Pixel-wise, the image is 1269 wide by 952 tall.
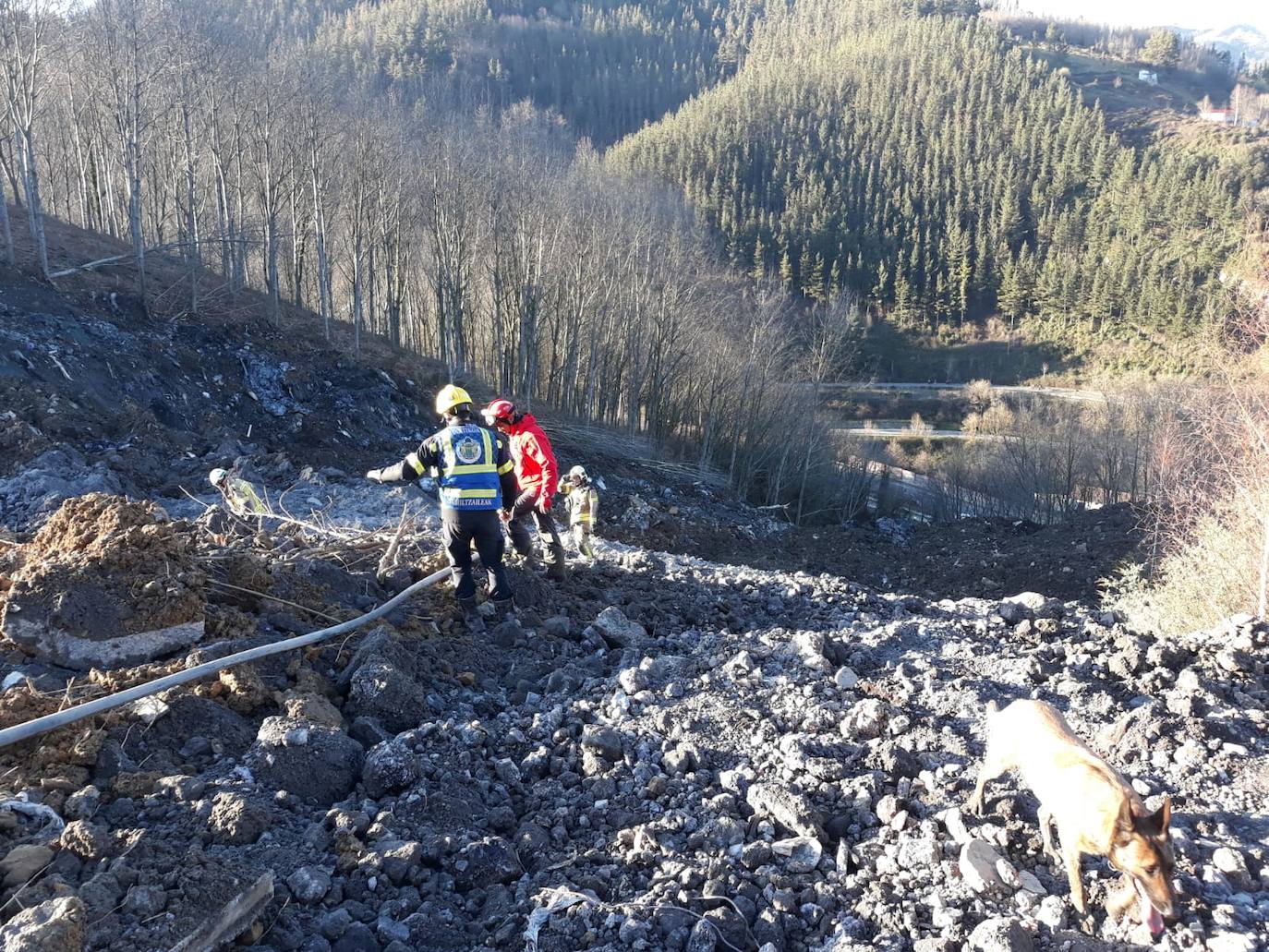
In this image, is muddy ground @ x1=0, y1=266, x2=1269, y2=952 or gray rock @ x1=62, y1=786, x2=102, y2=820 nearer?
muddy ground @ x1=0, y1=266, x2=1269, y2=952

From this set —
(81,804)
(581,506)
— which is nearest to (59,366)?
(581,506)

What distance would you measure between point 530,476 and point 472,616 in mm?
1678

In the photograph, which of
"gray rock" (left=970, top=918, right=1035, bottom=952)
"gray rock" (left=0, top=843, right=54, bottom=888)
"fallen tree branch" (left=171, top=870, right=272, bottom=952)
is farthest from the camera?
"gray rock" (left=0, top=843, right=54, bottom=888)

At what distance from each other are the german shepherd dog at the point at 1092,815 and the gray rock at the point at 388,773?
9.46ft

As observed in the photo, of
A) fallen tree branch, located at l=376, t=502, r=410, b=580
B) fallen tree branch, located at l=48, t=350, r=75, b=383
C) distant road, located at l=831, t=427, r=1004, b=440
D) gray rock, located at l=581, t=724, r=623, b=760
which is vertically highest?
gray rock, located at l=581, t=724, r=623, b=760

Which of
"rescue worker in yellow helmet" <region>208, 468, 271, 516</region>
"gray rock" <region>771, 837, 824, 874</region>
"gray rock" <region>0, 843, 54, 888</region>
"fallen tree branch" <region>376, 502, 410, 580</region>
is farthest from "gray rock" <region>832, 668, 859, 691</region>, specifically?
"rescue worker in yellow helmet" <region>208, 468, 271, 516</region>

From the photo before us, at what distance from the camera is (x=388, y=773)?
4.21 m

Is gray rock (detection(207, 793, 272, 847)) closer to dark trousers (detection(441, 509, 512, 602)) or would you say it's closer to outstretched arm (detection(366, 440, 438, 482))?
outstretched arm (detection(366, 440, 438, 482))

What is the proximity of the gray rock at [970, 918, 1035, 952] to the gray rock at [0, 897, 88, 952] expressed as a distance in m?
3.21

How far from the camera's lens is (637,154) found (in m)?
82.6

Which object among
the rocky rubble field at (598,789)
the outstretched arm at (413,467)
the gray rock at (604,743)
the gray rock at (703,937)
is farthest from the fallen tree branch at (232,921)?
the outstretched arm at (413,467)

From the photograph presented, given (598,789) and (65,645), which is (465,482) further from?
(598,789)

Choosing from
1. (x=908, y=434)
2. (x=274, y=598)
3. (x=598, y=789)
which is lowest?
(x=908, y=434)

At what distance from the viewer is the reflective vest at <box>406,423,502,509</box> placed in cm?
652
